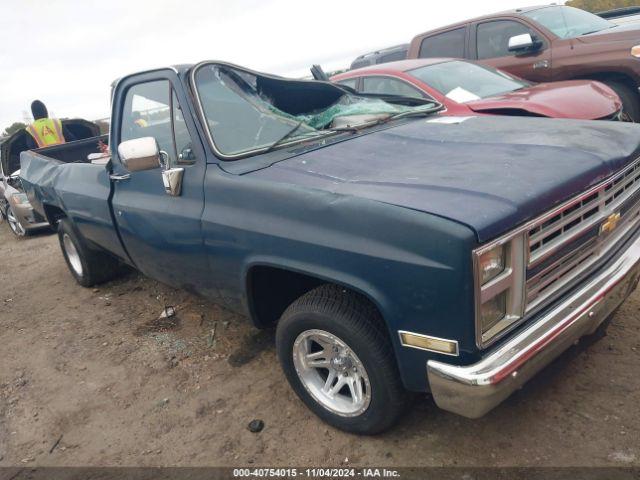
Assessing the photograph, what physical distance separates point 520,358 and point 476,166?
35.0 inches

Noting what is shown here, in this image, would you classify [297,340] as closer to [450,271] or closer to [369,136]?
[450,271]

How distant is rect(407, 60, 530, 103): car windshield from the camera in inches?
212

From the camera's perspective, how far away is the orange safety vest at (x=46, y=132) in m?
7.64

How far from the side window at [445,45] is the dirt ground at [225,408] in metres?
5.10

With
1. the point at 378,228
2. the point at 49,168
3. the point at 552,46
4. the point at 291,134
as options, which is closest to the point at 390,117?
the point at 291,134

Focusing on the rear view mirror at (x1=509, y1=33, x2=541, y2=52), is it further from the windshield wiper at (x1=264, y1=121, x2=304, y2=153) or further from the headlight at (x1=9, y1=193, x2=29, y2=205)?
the headlight at (x1=9, y1=193, x2=29, y2=205)

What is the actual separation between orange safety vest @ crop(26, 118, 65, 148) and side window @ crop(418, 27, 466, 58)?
18.8ft

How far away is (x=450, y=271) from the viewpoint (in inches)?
72.5

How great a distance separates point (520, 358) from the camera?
1938 millimetres

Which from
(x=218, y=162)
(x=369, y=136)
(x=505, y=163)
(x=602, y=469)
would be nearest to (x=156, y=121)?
(x=218, y=162)

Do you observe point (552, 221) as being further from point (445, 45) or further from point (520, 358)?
point (445, 45)

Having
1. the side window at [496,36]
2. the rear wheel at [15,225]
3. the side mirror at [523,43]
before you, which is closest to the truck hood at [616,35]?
the side mirror at [523,43]

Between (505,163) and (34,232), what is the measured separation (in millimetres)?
8556

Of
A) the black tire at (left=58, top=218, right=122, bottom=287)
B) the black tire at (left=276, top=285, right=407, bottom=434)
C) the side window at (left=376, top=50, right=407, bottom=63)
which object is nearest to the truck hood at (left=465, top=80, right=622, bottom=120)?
the black tire at (left=276, top=285, right=407, bottom=434)
